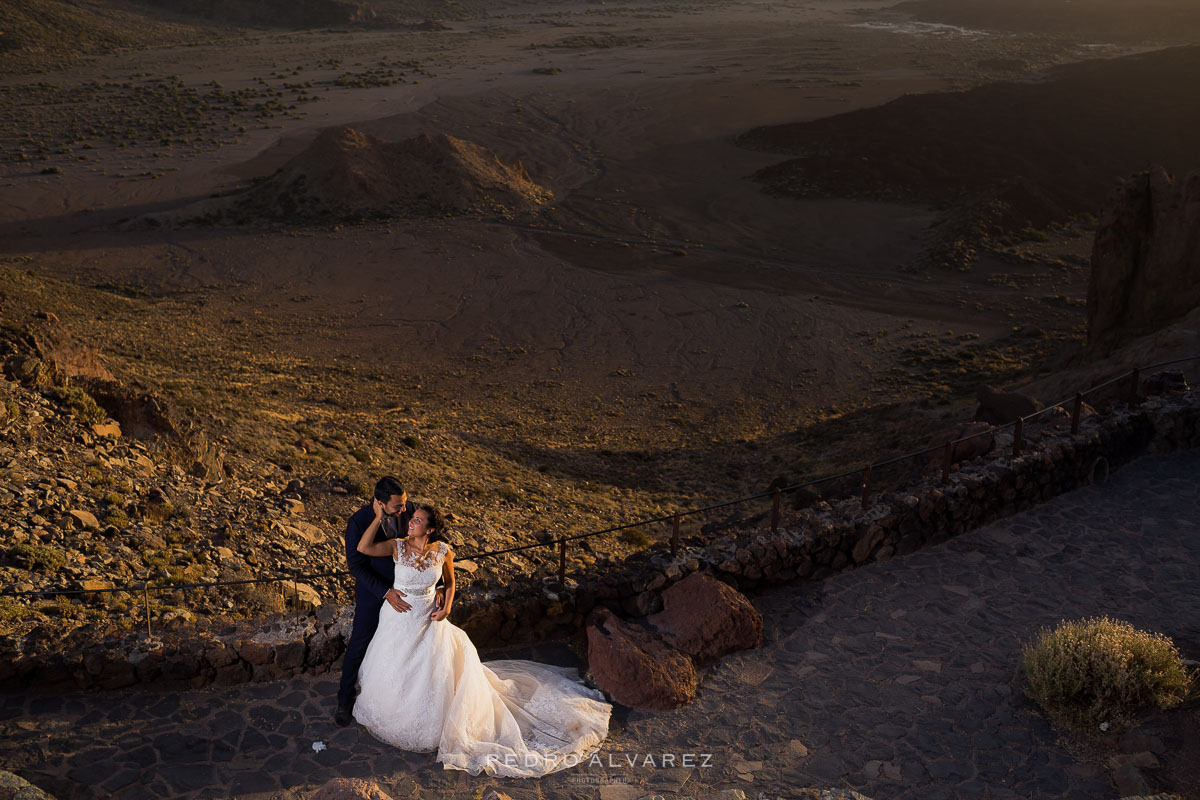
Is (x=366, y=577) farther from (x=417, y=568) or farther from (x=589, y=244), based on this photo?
(x=589, y=244)

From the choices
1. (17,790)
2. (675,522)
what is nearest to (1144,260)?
(675,522)

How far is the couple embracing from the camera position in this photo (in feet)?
19.1

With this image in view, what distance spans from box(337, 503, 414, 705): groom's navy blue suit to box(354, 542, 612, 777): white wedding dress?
14 cm

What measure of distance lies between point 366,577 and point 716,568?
3660mm

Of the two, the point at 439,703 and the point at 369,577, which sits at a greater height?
the point at 369,577

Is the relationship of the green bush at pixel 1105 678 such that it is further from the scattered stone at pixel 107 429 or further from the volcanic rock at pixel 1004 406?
the scattered stone at pixel 107 429

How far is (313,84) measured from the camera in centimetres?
5884

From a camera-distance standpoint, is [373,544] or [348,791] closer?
[348,791]

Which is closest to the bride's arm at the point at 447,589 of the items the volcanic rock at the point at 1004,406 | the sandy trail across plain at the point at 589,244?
the volcanic rock at the point at 1004,406

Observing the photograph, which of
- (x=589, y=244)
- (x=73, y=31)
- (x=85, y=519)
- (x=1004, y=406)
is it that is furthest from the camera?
(x=73, y=31)

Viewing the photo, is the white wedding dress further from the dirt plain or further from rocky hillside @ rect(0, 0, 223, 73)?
rocky hillside @ rect(0, 0, 223, 73)

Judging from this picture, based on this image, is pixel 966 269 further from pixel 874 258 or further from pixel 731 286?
pixel 731 286

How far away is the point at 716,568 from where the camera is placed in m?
8.63

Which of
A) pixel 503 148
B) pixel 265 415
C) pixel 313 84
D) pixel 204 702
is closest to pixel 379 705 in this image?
pixel 204 702
